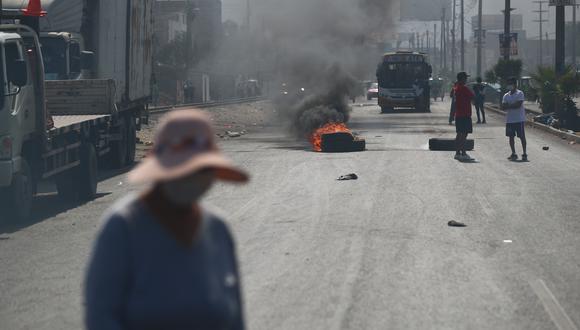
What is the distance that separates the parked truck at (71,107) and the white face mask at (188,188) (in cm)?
1034

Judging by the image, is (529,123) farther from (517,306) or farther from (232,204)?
(517,306)

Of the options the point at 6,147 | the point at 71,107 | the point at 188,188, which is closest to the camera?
the point at 188,188

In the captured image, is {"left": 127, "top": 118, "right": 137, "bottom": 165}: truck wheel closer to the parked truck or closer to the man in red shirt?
the parked truck

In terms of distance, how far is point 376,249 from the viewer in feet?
34.1

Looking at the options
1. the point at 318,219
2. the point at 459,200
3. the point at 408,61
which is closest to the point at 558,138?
the point at 459,200

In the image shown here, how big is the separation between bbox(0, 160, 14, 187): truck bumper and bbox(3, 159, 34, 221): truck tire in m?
0.25

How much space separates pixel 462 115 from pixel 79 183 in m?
9.27

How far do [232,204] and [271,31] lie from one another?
23.1 metres

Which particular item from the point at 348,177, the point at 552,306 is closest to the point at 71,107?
the point at 348,177

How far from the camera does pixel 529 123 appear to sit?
124 ft

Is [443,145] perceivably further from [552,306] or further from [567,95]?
[552,306]

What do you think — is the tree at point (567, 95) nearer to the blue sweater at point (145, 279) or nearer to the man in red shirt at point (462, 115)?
the man in red shirt at point (462, 115)

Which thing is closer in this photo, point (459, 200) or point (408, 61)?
point (459, 200)

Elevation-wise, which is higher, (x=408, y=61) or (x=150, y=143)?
(x=408, y=61)
